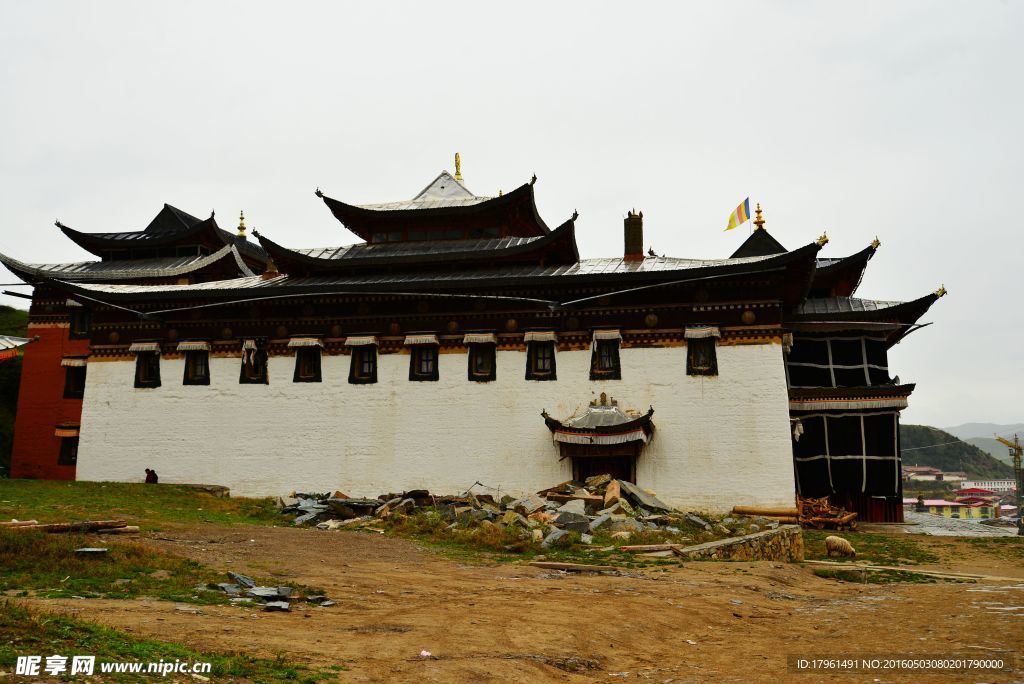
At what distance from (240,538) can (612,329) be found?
445 inches

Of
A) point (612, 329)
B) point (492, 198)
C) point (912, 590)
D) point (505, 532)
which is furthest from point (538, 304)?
point (912, 590)

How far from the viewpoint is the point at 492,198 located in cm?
2566

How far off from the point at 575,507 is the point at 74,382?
71.9 feet

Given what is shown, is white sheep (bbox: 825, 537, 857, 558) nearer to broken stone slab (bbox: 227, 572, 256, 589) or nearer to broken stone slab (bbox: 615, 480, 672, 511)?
broken stone slab (bbox: 615, 480, 672, 511)

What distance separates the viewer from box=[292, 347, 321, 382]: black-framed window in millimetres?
22984

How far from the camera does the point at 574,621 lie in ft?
28.5

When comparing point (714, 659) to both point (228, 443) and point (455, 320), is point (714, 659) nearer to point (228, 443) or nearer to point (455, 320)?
point (455, 320)

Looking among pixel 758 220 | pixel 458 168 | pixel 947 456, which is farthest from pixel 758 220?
pixel 947 456

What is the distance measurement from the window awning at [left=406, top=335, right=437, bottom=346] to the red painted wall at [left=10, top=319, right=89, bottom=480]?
1481cm

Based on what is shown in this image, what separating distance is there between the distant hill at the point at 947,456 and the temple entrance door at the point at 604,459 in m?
104

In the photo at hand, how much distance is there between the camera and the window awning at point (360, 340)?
74.0ft

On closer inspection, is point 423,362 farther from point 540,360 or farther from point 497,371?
point 540,360

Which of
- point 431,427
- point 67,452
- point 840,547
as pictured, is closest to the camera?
point 840,547

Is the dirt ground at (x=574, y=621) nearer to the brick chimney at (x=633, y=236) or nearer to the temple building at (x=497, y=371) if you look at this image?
the temple building at (x=497, y=371)
